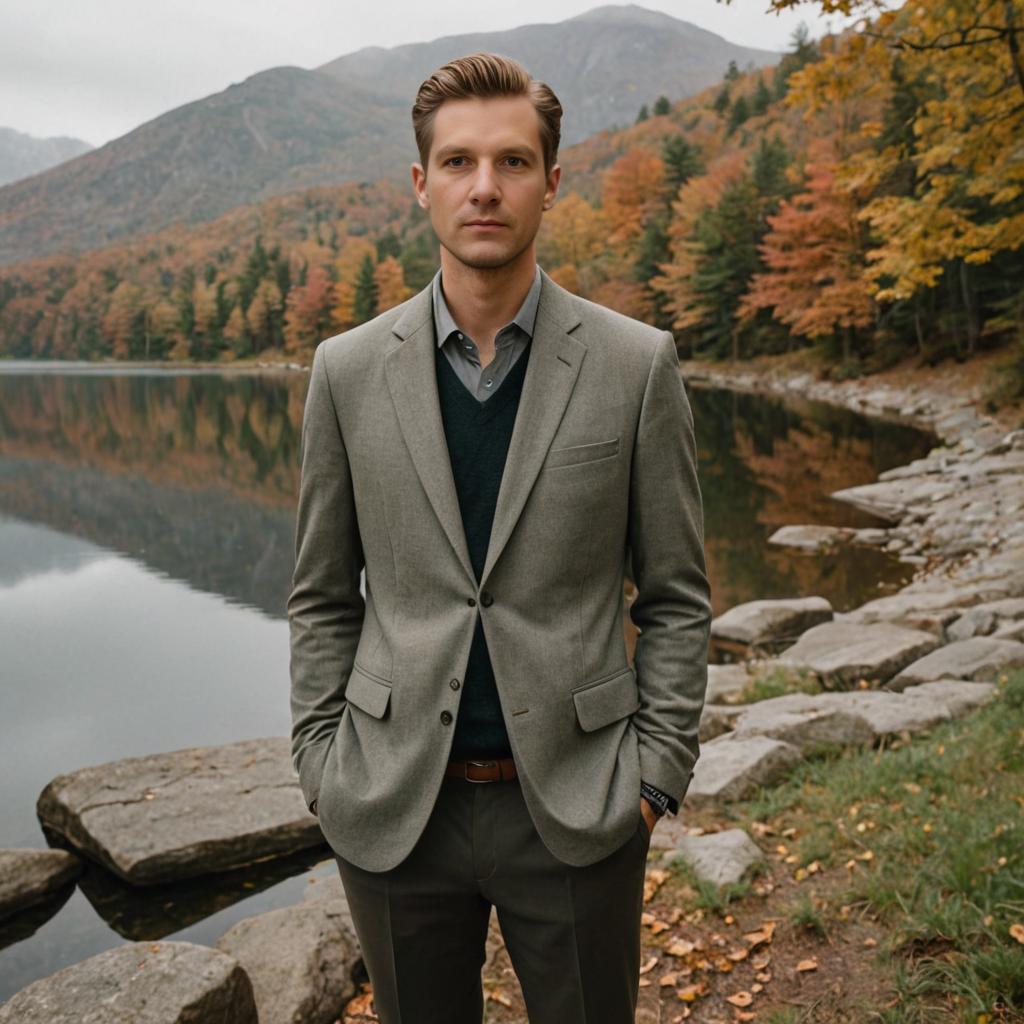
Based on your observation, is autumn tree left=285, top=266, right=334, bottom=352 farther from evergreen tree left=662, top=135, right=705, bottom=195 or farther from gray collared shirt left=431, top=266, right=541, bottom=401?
gray collared shirt left=431, top=266, right=541, bottom=401

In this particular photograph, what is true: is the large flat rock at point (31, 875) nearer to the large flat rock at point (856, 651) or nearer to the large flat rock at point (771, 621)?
the large flat rock at point (856, 651)

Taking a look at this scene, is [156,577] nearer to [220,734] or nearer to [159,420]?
[220,734]

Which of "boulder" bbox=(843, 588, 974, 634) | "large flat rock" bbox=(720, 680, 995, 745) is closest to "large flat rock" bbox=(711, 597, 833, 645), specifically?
"boulder" bbox=(843, 588, 974, 634)

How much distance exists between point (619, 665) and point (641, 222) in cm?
5357

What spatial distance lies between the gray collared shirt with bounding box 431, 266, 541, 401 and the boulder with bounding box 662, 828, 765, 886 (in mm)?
2755

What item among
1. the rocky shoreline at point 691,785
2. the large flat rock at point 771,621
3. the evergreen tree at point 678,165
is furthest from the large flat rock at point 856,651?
the evergreen tree at point 678,165

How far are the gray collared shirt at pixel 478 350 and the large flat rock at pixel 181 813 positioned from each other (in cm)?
449

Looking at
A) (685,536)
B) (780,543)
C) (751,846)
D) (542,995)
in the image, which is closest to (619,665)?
(685,536)

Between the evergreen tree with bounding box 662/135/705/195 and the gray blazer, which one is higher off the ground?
the evergreen tree with bounding box 662/135/705/195

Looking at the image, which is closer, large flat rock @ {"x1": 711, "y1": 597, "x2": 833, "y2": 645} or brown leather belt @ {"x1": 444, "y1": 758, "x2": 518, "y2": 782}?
brown leather belt @ {"x1": 444, "y1": 758, "x2": 518, "y2": 782}

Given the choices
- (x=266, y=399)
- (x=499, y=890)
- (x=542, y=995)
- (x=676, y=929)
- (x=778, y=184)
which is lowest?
(x=266, y=399)

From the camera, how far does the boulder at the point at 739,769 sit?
4.80 m

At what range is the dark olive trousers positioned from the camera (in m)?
1.85

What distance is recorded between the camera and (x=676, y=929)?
373cm
